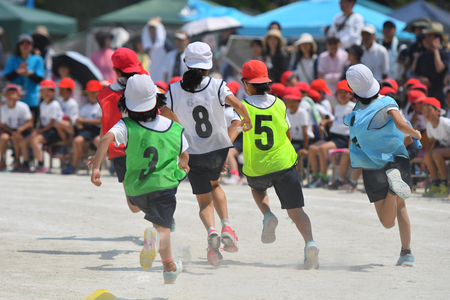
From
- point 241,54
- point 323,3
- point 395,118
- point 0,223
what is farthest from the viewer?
point 323,3

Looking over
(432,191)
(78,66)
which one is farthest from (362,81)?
(78,66)

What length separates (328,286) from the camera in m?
5.05

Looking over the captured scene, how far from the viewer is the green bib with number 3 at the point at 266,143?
19.5 feet

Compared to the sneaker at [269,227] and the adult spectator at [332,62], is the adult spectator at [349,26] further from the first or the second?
the sneaker at [269,227]

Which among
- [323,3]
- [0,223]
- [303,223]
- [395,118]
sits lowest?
[0,223]

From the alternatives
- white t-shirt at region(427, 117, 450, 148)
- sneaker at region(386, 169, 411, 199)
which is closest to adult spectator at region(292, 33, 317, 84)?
white t-shirt at region(427, 117, 450, 148)

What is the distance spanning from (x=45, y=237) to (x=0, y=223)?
40.9 inches

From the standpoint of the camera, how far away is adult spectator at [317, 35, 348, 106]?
12750 mm

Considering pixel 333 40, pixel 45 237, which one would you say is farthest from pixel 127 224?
pixel 333 40

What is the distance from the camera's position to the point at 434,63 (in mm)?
11414

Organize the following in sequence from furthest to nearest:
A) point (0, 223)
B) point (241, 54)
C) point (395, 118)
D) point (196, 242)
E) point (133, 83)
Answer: point (241, 54)
point (0, 223)
point (196, 242)
point (395, 118)
point (133, 83)

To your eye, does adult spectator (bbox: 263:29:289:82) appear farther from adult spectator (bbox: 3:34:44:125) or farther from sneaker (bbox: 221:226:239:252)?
sneaker (bbox: 221:226:239:252)

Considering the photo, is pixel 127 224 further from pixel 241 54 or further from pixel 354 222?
pixel 241 54

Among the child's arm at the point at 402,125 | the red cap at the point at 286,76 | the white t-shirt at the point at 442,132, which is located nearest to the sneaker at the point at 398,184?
the child's arm at the point at 402,125
